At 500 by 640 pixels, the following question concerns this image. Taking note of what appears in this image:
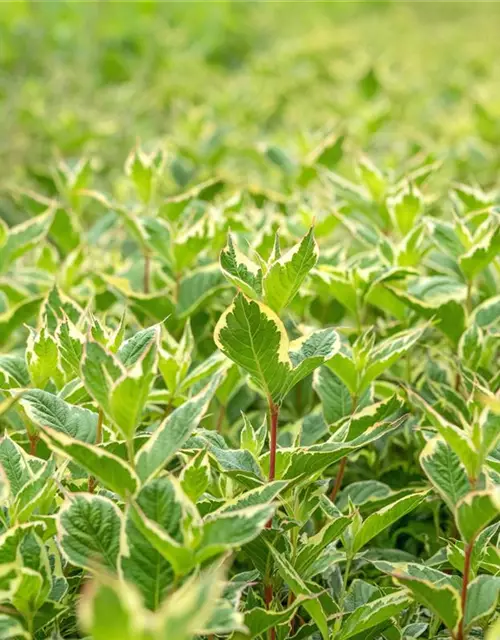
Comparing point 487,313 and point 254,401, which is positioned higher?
point 487,313

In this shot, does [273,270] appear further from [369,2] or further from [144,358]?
[369,2]

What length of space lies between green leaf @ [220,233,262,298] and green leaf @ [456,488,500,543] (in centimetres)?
48

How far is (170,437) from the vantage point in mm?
1338

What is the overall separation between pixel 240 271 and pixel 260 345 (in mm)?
139

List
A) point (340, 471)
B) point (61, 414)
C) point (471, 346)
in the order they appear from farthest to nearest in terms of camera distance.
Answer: point (471, 346), point (340, 471), point (61, 414)

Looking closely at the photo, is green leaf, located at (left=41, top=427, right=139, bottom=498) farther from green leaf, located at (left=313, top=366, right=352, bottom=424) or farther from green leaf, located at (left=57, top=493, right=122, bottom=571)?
green leaf, located at (left=313, top=366, right=352, bottom=424)

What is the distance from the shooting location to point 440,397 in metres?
2.01

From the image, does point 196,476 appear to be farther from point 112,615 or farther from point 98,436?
point 112,615

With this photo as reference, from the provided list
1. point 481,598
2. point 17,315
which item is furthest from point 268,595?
point 17,315

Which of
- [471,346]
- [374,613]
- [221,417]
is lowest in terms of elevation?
[221,417]

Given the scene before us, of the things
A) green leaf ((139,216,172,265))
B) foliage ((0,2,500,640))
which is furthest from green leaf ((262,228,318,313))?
green leaf ((139,216,172,265))

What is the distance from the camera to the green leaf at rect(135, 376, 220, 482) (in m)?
1.32

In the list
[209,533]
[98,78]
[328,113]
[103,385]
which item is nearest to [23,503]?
[103,385]

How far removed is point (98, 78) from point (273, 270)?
5.68m
